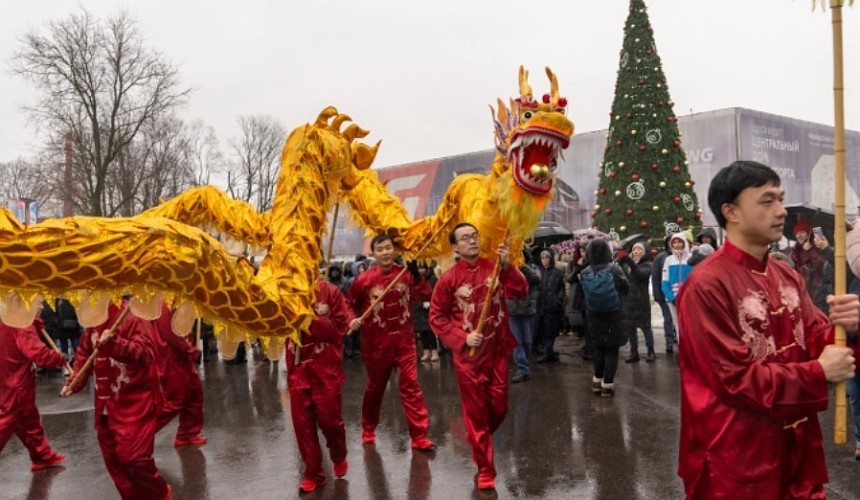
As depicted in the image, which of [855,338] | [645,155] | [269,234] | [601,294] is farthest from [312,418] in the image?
[645,155]

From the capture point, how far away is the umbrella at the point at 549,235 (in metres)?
12.8

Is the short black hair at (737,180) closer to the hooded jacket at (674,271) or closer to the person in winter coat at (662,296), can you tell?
the hooded jacket at (674,271)

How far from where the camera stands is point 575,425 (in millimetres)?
6375

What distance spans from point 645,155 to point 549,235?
11.1 ft

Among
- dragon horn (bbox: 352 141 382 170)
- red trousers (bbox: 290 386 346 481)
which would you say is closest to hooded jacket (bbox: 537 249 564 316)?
red trousers (bbox: 290 386 346 481)

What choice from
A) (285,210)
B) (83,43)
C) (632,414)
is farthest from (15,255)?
(83,43)

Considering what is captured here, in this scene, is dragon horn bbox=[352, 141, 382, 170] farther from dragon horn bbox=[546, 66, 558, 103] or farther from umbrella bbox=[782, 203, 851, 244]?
umbrella bbox=[782, 203, 851, 244]

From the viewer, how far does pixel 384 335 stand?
6121 mm

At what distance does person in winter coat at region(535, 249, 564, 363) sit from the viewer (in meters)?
10.1

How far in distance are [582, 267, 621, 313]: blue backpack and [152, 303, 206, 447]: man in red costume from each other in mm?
4080

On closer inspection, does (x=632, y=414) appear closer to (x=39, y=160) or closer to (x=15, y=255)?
(x=15, y=255)

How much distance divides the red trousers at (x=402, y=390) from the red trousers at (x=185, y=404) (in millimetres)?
1567

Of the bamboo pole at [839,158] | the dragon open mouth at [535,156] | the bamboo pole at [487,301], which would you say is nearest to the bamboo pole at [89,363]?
the bamboo pole at [487,301]

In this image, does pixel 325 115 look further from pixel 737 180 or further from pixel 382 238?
pixel 737 180
